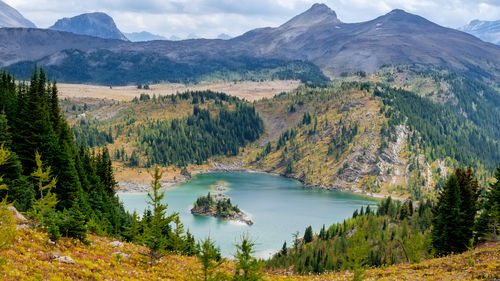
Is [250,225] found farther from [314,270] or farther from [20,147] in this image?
[20,147]

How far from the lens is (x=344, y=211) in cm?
18625

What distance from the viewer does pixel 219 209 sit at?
170500mm

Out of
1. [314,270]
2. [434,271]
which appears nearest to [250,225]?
[314,270]

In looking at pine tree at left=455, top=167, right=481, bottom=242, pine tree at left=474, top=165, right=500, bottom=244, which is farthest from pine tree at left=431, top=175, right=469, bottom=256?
pine tree at left=474, top=165, right=500, bottom=244

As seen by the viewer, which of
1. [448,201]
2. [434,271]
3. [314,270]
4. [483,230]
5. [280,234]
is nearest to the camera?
[434,271]

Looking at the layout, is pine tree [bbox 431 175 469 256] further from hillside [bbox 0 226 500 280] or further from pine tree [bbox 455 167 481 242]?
hillside [bbox 0 226 500 280]

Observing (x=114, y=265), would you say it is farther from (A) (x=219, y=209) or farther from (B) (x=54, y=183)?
(A) (x=219, y=209)

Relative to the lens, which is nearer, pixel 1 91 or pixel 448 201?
pixel 448 201

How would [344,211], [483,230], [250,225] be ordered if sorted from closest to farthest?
[483,230]
[250,225]
[344,211]

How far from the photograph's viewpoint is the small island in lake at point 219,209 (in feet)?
548

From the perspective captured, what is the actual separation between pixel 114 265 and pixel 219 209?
134 meters

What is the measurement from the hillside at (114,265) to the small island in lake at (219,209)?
115064 millimetres

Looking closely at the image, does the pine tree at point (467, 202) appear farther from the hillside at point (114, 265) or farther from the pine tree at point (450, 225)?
the hillside at point (114, 265)

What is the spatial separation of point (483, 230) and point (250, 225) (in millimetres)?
98869
